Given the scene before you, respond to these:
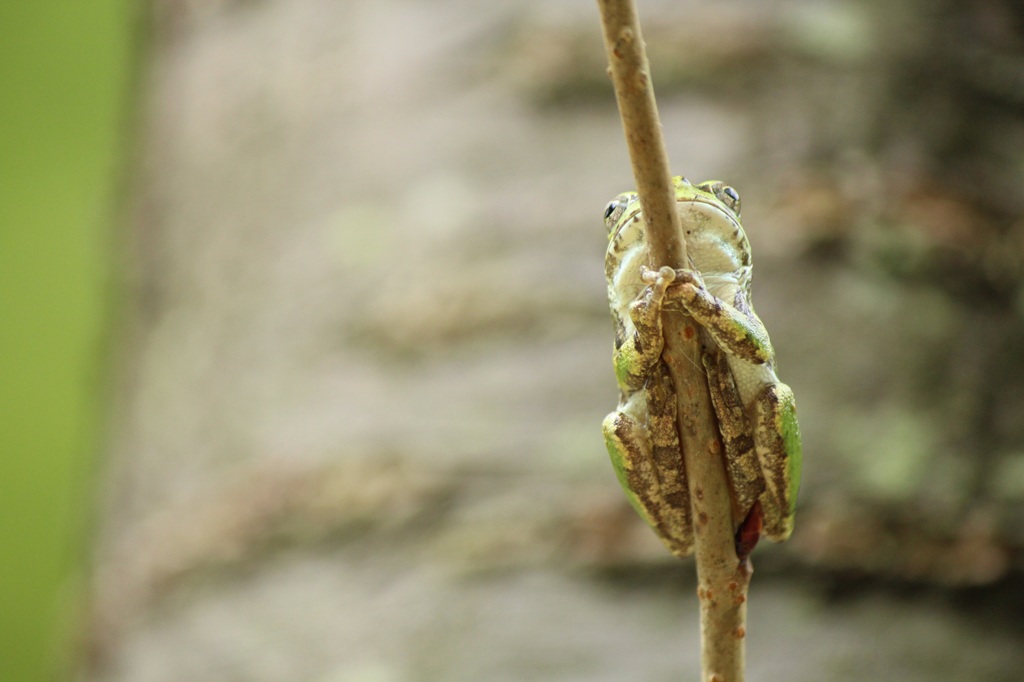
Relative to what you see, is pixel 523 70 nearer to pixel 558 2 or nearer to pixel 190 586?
pixel 558 2

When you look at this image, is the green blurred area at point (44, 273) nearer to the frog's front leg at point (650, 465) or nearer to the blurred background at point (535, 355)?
the blurred background at point (535, 355)

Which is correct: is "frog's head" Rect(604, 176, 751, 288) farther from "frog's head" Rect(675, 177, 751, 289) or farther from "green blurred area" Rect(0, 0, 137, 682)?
"green blurred area" Rect(0, 0, 137, 682)

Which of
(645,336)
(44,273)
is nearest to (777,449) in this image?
(645,336)

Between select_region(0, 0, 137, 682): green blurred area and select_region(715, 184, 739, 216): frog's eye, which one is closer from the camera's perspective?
select_region(715, 184, 739, 216): frog's eye

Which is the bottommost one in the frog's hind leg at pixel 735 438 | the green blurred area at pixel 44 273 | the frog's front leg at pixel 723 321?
the frog's hind leg at pixel 735 438

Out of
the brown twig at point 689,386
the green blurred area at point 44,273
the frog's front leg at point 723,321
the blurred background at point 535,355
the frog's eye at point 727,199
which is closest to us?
the brown twig at point 689,386

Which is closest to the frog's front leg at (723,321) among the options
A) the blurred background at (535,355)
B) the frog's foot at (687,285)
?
the frog's foot at (687,285)

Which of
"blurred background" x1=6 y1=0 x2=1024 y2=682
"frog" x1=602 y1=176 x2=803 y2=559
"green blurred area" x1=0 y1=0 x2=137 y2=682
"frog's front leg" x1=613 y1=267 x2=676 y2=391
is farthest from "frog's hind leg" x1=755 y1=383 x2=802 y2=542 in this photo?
"green blurred area" x1=0 y1=0 x2=137 y2=682
